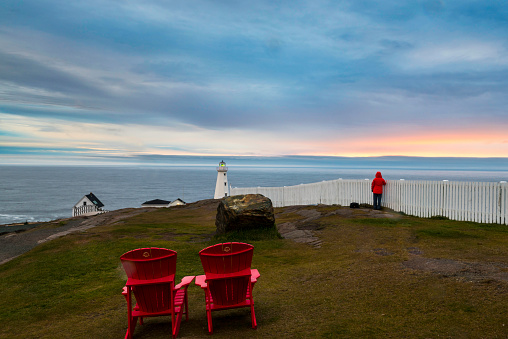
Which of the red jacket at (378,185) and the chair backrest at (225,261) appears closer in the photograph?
the chair backrest at (225,261)

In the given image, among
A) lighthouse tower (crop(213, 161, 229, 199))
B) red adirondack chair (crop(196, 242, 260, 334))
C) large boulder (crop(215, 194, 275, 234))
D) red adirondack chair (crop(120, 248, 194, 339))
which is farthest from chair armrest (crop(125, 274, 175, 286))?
lighthouse tower (crop(213, 161, 229, 199))

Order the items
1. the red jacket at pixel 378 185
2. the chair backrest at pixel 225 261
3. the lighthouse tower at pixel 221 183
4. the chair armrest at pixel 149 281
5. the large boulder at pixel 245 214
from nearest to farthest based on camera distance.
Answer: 1. the chair armrest at pixel 149 281
2. the chair backrest at pixel 225 261
3. the large boulder at pixel 245 214
4. the red jacket at pixel 378 185
5. the lighthouse tower at pixel 221 183

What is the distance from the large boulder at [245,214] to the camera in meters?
11.6

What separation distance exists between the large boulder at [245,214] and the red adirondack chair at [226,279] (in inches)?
250

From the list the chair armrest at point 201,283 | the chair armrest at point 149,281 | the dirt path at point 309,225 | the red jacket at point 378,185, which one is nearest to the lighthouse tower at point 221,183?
the dirt path at point 309,225

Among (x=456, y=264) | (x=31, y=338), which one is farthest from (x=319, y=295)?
(x=31, y=338)

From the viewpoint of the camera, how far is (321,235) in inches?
459

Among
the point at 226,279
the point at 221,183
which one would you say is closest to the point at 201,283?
the point at 226,279

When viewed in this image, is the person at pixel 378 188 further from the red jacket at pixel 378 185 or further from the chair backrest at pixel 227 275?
the chair backrest at pixel 227 275

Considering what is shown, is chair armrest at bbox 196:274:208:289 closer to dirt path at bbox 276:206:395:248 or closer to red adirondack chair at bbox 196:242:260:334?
red adirondack chair at bbox 196:242:260:334

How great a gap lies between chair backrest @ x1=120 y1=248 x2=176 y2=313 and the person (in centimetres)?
1270

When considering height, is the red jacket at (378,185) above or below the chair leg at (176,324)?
above

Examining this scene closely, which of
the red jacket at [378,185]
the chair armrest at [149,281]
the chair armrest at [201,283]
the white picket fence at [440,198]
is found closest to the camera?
the chair armrest at [149,281]

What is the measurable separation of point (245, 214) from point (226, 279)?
21.8 ft
